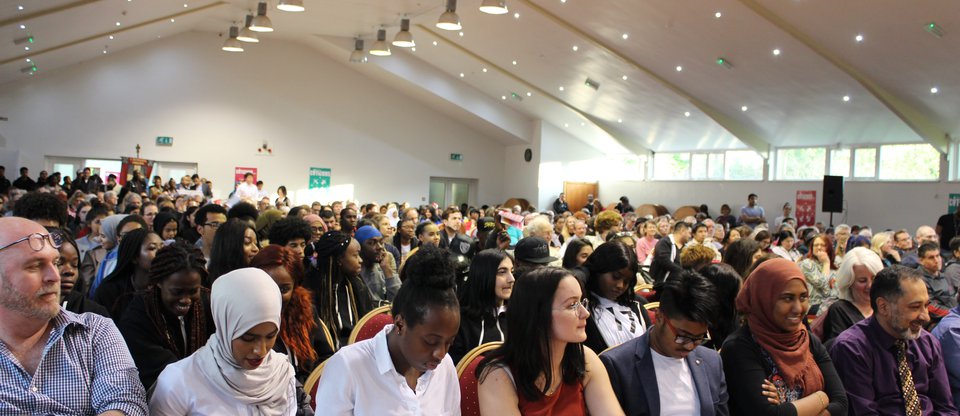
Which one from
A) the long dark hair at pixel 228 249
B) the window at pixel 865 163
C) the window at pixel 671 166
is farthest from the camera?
the window at pixel 671 166

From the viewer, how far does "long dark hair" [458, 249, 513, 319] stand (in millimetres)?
3594

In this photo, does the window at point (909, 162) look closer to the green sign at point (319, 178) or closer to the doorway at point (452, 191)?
the doorway at point (452, 191)

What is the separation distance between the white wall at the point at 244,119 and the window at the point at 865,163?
37.4ft

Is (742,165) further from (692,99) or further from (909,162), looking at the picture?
(909,162)

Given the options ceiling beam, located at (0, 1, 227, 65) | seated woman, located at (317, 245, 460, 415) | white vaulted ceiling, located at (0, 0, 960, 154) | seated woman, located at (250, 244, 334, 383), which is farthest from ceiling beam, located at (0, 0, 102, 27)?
seated woman, located at (317, 245, 460, 415)

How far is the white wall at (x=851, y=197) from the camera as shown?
14133mm

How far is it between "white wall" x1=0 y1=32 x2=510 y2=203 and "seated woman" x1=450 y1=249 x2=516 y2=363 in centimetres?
1794

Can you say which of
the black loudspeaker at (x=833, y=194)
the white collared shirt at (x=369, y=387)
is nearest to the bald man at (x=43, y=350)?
the white collared shirt at (x=369, y=387)

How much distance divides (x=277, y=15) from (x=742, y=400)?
16298 mm

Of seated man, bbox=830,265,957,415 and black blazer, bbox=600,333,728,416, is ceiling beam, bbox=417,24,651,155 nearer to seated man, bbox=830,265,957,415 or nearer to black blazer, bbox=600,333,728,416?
seated man, bbox=830,265,957,415

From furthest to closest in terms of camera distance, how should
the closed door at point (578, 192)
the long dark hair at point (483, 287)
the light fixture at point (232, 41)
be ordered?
the closed door at point (578, 192), the light fixture at point (232, 41), the long dark hair at point (483, 287)

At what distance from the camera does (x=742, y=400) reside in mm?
2943

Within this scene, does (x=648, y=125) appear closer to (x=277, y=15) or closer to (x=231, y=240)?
(x=277, y=15)

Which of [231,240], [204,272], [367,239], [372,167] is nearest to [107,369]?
[204,272]
